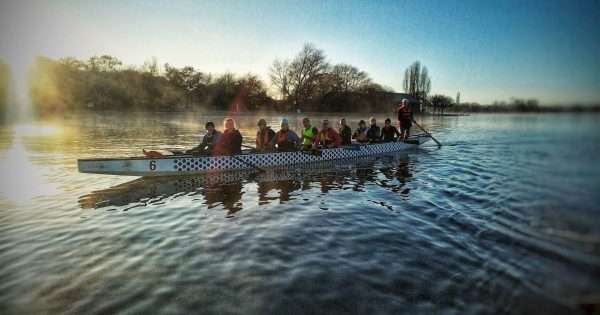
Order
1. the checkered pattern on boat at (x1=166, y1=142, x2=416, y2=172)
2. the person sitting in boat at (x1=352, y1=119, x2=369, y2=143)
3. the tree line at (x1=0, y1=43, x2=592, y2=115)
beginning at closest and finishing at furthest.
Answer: the checkered pattern on boat at (x1=166, y1=142, x2=416, y2=172)
the person sitting in boat at (x1=352, y1=119, x2=369, y2=143)
the tree line at (x1=0, y1=43, x2=592, y2=115)

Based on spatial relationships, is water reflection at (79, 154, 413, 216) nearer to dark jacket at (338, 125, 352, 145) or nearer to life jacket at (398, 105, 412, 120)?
dark jacket at (338, 125, 352, 145)

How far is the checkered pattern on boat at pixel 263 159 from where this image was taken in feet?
39.6

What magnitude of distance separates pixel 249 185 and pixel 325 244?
17.7 ft

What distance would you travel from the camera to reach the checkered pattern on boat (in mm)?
12078

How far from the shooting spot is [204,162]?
12.4 m

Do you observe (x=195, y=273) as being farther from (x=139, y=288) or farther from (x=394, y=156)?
(x=394, y=156)

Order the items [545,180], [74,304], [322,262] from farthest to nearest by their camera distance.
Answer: [322,262] → [74,304] → [545,180]

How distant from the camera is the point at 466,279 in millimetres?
4938

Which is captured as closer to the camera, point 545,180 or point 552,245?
point 545,180

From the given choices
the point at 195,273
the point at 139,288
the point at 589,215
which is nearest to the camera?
the point at 589,215

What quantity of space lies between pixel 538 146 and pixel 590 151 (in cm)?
77

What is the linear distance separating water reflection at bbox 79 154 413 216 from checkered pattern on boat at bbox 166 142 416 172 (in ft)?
1.08

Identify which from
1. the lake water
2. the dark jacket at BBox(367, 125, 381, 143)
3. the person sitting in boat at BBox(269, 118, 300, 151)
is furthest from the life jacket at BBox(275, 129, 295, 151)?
the dark jacket at BBox(367, 125, 381, 143)

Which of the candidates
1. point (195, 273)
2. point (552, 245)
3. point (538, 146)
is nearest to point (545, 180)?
point (538, 146)
